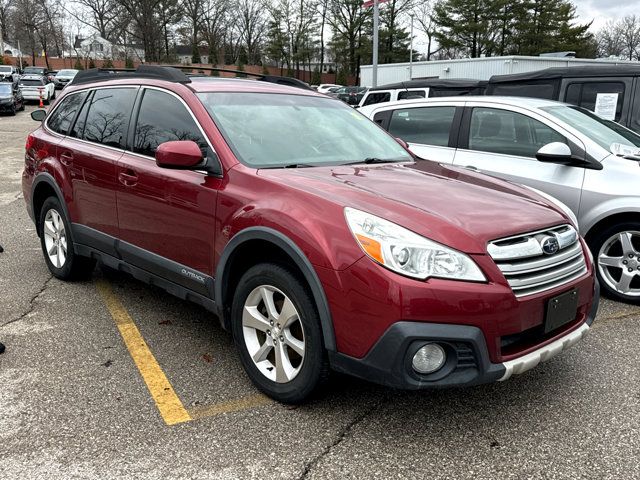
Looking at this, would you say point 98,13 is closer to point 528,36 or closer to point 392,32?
point 392,32

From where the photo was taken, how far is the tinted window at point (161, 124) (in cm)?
358

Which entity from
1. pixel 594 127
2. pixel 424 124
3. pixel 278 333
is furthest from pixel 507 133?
pixel 278 333

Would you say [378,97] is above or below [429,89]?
below

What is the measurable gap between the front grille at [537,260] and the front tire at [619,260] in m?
1.89

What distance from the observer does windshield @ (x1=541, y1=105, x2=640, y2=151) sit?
505cm

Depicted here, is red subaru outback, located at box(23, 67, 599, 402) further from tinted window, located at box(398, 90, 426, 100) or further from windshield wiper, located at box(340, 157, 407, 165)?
tinted window, located at box(398, 90, 426, 100)

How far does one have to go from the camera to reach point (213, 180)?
130 inches

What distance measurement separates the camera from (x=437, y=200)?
2.90 metres

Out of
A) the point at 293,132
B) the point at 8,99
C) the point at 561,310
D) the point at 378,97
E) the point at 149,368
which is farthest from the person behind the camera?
the point at 8,99

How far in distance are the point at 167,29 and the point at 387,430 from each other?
63.5m

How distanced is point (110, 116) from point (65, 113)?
947 millimetres

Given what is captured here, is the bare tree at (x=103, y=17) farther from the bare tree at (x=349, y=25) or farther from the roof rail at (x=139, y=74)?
the roof rail at (x=139, y=74)

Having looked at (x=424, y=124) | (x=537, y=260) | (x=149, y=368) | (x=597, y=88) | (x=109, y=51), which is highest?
(x=109, y=51)

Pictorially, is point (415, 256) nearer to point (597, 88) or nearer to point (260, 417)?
point (260, 417)
